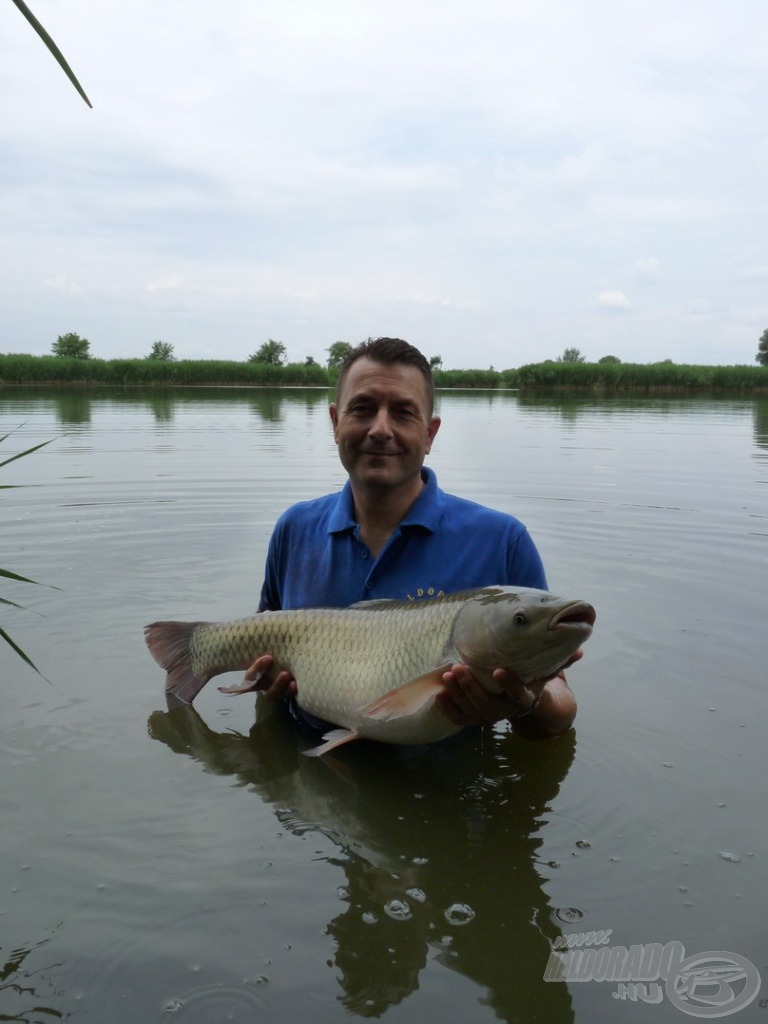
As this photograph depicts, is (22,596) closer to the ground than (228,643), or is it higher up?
closer to the ground

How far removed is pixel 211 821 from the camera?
10.5 ft

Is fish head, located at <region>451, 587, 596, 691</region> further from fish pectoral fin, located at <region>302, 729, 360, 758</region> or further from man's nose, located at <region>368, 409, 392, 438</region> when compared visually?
man's nose, located at <region>368, 409, 392, 438</region>

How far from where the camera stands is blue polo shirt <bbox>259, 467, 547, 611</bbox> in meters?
3.49

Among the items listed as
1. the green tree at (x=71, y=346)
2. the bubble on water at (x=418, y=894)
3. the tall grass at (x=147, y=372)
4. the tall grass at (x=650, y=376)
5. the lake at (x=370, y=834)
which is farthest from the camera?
the green tree at (x=71, y=346)

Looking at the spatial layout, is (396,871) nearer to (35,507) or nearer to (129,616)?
(129,616)

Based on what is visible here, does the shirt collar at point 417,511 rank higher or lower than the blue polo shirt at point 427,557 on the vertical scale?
higher

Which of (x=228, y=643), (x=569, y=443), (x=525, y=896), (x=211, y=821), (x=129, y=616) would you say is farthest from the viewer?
(x=569, y=443)

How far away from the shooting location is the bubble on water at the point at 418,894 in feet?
8.91

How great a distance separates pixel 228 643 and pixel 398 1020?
5.72ft

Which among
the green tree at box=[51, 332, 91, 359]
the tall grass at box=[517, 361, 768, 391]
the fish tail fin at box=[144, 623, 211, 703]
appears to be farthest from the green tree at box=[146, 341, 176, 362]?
the fish tail fin at box=[144, 623, 211, 703]

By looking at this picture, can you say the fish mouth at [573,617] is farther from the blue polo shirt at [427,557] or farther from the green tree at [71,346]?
the green tree at [71,346]

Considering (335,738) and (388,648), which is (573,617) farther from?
(335,738)

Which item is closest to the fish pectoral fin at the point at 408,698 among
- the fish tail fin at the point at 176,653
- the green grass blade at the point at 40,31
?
the fish tail fin at the point at 176,653

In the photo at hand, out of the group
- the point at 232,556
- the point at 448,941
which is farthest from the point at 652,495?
the point at 448,941
